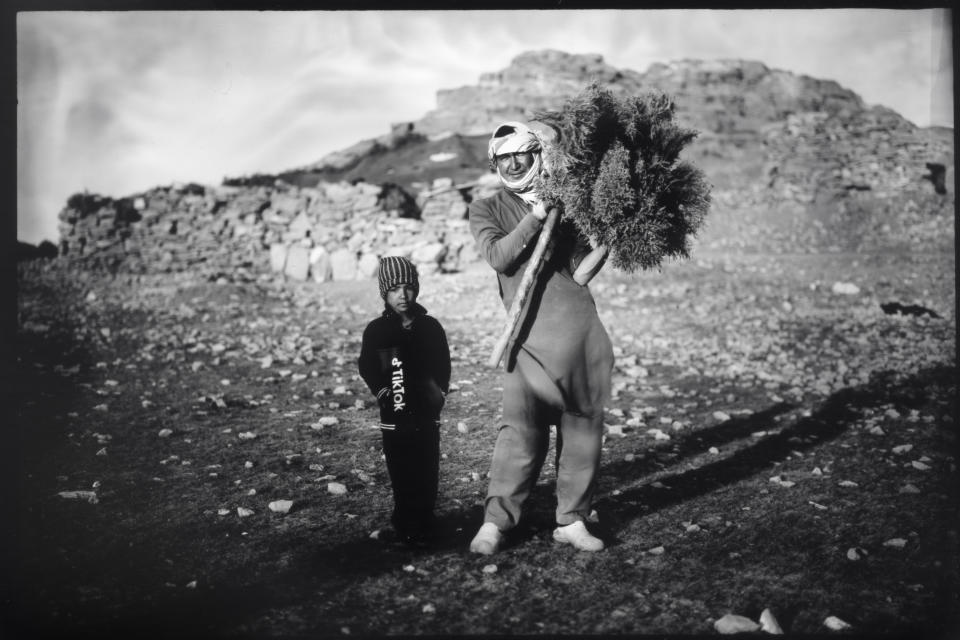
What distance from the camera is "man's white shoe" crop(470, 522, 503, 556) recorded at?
313cm

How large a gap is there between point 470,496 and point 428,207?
11.3 m

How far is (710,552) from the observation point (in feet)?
10.6

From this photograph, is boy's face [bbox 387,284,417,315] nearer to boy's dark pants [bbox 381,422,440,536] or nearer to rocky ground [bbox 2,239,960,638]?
boy's dark pants [bbox 381,422,440,536]

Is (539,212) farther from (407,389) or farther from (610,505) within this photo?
(610,505)

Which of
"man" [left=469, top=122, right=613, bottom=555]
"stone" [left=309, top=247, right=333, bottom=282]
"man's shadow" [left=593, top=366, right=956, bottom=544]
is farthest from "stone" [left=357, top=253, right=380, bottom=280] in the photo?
"man" [left=469, top=122, right=613, bottom=555]

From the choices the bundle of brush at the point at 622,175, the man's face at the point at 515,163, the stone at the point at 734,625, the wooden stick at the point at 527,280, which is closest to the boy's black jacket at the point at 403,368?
the wooden stick at the point at 527,280

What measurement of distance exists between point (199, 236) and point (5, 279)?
12.9 meters

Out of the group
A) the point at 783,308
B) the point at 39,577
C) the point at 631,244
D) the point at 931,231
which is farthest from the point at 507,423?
the point at 931,231

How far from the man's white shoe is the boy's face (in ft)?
3.80

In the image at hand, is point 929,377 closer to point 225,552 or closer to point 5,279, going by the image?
point 225,552

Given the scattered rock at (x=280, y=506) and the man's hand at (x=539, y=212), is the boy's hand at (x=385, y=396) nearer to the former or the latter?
the scattered rock at (x=280, y=506)

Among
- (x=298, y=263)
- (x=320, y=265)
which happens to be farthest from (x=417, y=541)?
(x=298, y=263)

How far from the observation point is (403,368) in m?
3.20

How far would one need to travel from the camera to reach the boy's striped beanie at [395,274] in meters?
3.21
